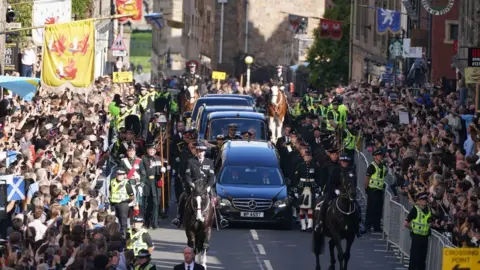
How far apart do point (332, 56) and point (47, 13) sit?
38.3 m

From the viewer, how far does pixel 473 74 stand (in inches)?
1540

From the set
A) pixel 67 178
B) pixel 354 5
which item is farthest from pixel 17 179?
pixel 354 5

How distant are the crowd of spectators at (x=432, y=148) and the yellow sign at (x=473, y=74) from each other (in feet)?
2.10

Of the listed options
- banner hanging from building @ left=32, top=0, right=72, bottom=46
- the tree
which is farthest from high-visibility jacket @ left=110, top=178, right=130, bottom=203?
the tree

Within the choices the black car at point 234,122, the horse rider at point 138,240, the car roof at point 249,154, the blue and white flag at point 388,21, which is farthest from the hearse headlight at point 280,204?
the blue and white flag at point 388,21

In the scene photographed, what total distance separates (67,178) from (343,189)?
442 centimetres

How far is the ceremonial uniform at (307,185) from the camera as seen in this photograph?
33.8 metres

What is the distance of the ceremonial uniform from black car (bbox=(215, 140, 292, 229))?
311 millimetres

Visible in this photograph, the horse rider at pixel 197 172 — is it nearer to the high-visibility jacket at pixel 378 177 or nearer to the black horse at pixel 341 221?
the black horse at pixel 341 221

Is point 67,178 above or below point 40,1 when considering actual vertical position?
below

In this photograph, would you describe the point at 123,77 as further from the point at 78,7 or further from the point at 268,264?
the point at 268,264

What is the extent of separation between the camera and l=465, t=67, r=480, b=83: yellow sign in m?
39.0

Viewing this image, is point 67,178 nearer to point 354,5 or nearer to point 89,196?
point 89,196

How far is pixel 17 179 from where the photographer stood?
26688 millimetres
